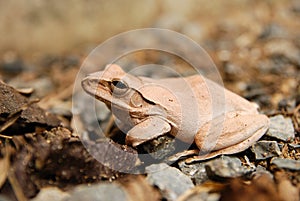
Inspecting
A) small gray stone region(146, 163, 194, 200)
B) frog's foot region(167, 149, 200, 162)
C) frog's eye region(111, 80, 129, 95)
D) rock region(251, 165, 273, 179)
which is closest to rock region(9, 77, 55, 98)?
frog's eye region(111, 80, 129, 95)

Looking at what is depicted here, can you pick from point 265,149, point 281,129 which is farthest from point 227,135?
point 281,129

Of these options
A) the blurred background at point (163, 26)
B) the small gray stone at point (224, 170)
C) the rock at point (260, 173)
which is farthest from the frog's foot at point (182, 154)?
the blurred background at point (163, 26)

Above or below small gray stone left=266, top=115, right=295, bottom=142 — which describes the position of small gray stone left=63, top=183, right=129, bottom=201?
below

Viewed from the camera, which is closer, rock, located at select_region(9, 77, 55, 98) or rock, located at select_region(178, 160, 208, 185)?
rock, located at select_region(178, 160, 208, 185)

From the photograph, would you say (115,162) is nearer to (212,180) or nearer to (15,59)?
(212,180)


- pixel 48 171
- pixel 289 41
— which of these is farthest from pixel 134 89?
pixel 289 41

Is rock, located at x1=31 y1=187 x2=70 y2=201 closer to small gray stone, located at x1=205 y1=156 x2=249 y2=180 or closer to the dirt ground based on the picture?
the dirt ground
